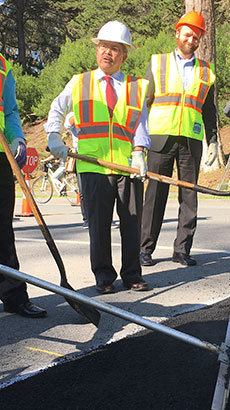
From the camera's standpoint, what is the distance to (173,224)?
10445 millimetres

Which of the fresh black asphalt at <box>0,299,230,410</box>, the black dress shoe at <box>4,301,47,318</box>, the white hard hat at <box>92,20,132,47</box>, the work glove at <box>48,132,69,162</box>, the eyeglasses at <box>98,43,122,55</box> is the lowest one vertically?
the black dress shoe at <box>4,301,47,318</box>

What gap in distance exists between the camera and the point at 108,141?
5.39 m

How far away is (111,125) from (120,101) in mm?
202

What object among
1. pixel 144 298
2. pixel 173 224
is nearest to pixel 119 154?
pixel 144 298

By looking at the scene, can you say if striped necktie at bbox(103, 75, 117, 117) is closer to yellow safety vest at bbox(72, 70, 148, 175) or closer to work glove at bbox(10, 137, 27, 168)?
yellow safety vest at bbox(72, 70, 148, 175)

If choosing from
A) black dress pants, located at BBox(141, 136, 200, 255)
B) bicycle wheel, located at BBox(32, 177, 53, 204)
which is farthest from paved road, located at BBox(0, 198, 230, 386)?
bicycle wheel, located at BBox(32, 177, 53, 204)

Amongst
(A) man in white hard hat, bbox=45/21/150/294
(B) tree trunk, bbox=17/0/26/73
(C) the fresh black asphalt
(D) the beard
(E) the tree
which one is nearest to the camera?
(C) the fresh black asphalt

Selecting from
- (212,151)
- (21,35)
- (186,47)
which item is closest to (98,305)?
(186,47)

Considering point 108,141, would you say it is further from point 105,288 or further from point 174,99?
point 174,99

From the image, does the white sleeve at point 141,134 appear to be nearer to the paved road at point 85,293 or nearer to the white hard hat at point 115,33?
the white hard hat at point 115,33

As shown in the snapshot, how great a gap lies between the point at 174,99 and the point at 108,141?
131 centimetres

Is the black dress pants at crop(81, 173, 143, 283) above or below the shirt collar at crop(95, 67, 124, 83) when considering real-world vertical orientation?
below

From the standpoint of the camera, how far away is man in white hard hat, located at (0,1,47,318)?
4488 millimetres

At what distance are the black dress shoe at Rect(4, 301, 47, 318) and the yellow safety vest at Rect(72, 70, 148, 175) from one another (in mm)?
1253
